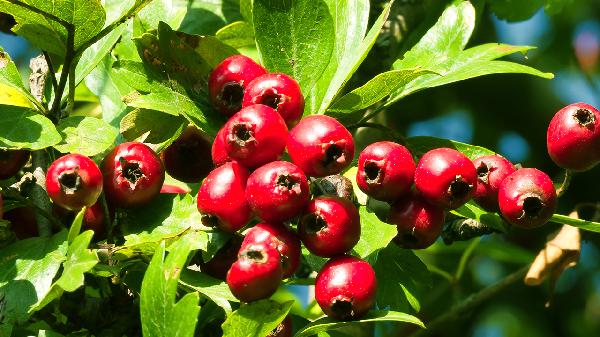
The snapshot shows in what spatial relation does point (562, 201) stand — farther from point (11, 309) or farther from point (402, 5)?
point (11, 309)

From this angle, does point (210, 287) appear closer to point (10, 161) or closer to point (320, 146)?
point (320, 146)

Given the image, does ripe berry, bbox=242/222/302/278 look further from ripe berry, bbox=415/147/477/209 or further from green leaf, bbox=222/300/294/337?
ripe berry, bbox=415/147/477/209

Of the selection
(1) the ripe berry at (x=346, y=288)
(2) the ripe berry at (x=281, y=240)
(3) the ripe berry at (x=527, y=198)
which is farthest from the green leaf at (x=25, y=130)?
(3) the ripe berry at (x=527, y=198)

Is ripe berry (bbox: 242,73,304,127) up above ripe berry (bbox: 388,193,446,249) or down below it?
above

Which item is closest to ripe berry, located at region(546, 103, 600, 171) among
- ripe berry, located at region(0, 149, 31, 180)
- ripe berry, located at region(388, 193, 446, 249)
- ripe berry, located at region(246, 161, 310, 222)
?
ripe berry, located at region(388, 193, 446, 249)

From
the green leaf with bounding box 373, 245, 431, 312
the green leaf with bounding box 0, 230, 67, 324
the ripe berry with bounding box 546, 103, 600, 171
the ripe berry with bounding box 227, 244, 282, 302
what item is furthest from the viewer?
the green leaf with bounding box 373, 245, 431, 312

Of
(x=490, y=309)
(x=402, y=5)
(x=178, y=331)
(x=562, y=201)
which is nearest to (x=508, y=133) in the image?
(x=562, y=201)

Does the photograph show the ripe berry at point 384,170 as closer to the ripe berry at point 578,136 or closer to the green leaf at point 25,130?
the ripe berry at point 578,136
